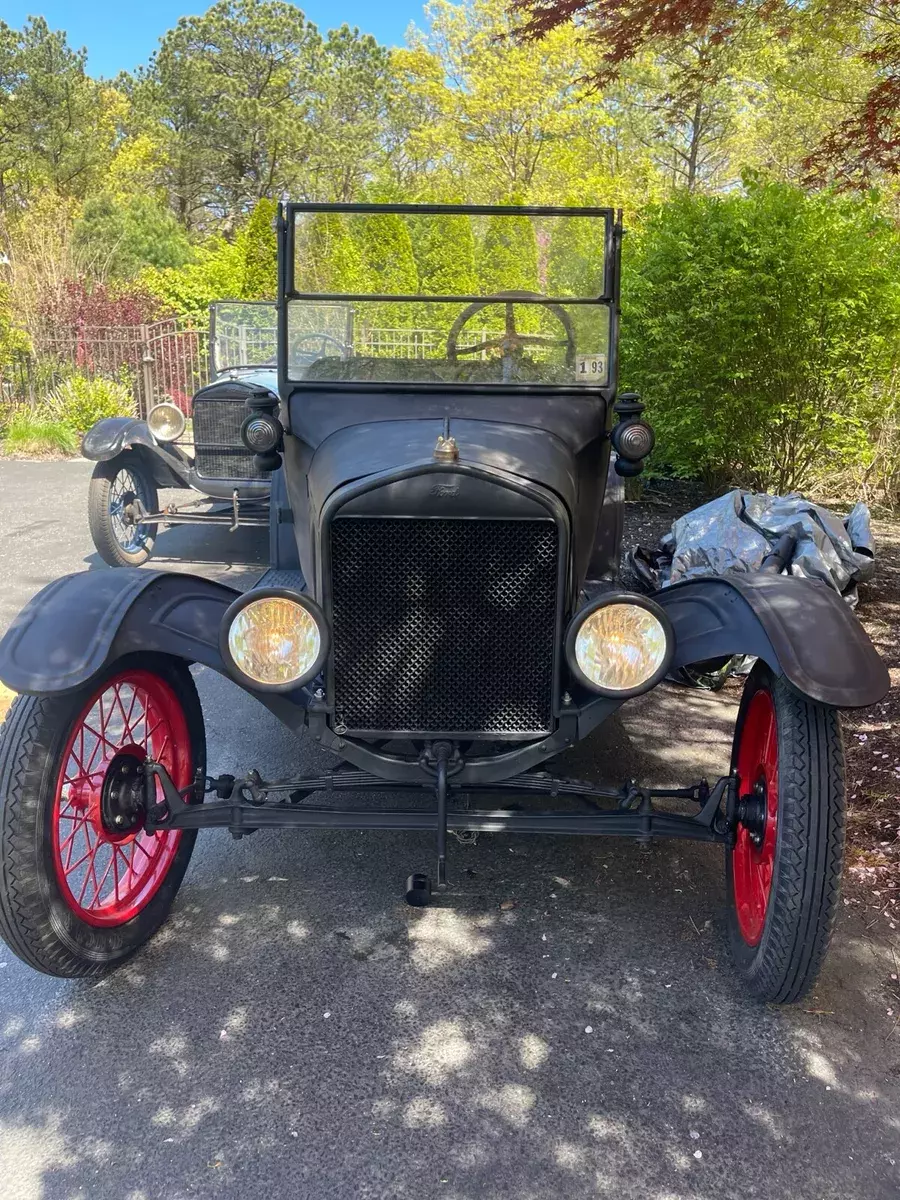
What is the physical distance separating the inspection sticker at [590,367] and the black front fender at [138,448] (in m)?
4.45

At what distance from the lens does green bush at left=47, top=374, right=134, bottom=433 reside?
12656 millimetres

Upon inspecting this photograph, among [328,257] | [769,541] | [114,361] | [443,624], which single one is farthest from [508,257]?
[114,361]

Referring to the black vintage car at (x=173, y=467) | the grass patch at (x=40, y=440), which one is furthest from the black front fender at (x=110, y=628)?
the grass patch at (x=40, y=440)

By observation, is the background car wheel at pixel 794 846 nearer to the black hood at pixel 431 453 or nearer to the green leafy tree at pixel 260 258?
the black hood at pixel 431 453

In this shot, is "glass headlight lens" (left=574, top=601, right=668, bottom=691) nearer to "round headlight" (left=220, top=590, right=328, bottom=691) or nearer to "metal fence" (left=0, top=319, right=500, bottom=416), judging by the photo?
"round headlight" (left=220, top=590, right=328, bottom=691)

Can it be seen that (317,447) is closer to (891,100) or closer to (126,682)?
(126,682)

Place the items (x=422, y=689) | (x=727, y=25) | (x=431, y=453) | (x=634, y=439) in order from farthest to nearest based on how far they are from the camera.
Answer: (x=727, y=25) → (x=634, y=439) → (x=431, y=453) → (x=422, y=689)

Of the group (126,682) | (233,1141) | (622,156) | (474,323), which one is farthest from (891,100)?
(622,156)

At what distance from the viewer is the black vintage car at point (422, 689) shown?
2346mm

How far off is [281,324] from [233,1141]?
2661 mm

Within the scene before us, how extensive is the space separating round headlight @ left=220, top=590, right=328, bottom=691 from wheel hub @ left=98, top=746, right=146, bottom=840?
490mm

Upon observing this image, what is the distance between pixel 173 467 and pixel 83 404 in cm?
A: 633

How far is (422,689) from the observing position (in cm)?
255

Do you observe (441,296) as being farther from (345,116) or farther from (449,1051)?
(345,116)
